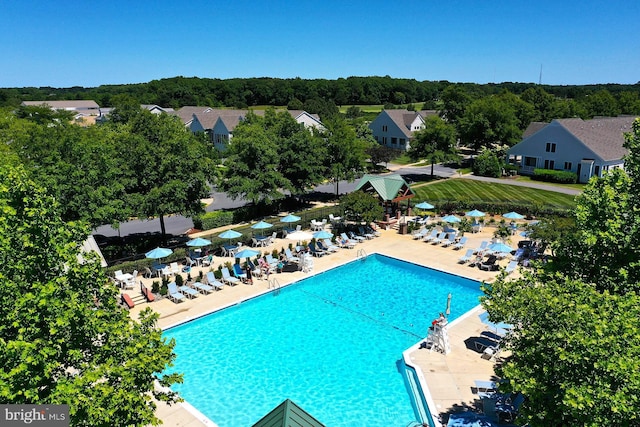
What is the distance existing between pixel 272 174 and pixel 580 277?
2860 centimetres

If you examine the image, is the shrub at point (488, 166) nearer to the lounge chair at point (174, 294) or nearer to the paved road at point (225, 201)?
the paved road at point (225, 201)

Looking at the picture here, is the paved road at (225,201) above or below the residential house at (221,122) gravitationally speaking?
below

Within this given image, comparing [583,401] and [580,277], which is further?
[580,277]

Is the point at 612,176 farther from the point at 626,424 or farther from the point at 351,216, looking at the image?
the point at 351,216

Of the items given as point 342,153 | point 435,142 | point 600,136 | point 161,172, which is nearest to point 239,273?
point 161,172

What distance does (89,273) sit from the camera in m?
9.98

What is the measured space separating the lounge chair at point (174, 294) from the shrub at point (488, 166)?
48.9m

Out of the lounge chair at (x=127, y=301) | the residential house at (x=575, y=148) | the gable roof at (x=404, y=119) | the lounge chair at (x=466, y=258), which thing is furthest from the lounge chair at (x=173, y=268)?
the gable roof at (x=404, y=119)

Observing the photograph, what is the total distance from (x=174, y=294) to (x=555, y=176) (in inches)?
2014

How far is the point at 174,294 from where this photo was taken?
974 inches

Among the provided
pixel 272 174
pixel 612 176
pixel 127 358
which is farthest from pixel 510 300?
pixel 272 174

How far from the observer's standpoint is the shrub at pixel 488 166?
200 feet

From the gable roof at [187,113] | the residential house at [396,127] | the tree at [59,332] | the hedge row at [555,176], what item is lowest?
the hedge row at [555,176]
